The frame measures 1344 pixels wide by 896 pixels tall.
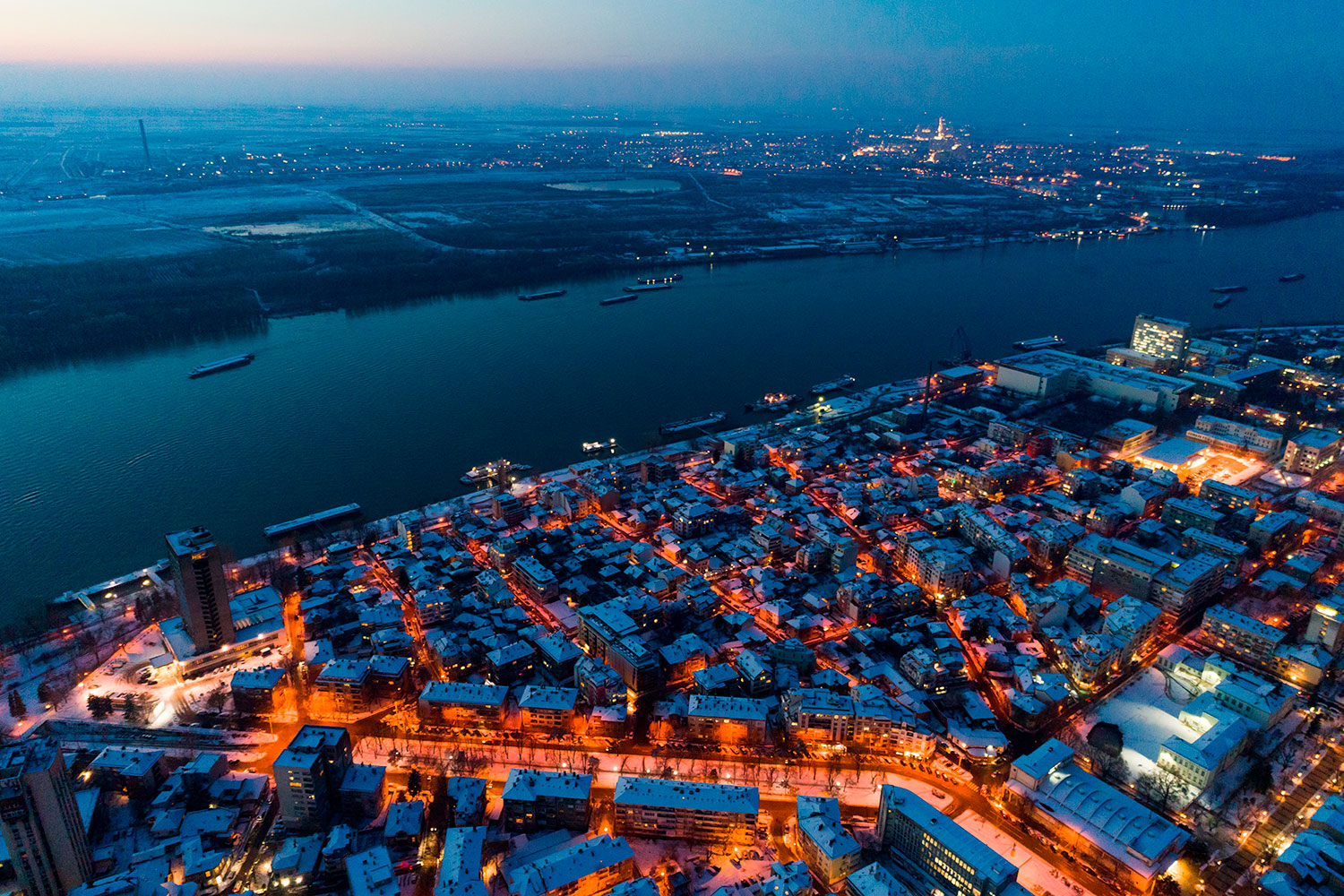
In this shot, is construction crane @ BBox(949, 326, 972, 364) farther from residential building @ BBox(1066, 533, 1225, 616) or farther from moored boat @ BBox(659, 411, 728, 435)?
residential building @ BBox(1066, 533, 1225, 616)

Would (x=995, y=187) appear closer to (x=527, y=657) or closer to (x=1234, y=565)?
(x=1234, y=565)

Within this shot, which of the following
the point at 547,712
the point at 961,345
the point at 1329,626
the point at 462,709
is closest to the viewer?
the point at 547,712

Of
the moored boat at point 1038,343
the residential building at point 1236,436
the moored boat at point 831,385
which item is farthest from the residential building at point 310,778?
the moored boat at point 1038,343

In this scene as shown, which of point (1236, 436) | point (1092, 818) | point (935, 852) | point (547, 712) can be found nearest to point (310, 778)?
point (547, 712)

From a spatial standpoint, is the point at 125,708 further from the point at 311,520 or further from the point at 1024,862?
the point at 1024,862

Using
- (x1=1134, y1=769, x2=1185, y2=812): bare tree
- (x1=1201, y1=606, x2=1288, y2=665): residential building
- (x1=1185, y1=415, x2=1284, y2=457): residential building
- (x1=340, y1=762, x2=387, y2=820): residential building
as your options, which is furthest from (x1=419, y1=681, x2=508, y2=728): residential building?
(x1=1185, y1=415, x2=1284, y2=457): residential building

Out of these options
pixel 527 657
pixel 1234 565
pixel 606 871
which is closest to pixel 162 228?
pixel 527 657
